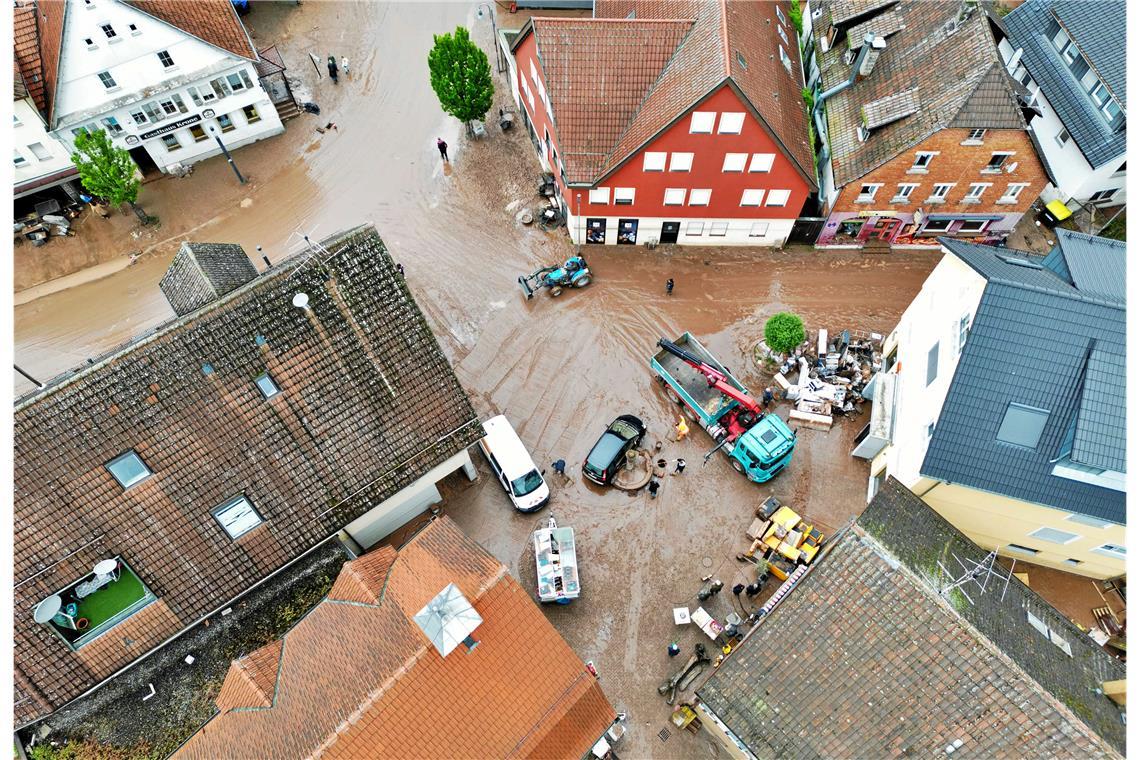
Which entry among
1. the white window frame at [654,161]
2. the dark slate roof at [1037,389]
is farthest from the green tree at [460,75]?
the dark slate roof at [1037,389]

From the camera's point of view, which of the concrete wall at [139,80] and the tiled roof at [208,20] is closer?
the concrete wall at [139,80]

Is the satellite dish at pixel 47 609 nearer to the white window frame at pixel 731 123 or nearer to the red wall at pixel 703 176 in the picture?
the red wall at pixel 703 176

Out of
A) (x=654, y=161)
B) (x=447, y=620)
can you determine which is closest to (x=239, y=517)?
(x=447, y=620)

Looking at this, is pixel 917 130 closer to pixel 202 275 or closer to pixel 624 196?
pixel 624 196

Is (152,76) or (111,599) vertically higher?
(152,76)

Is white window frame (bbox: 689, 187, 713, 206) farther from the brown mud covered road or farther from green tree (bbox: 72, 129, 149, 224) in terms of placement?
green tree (bbox: 72, 129, 149, 224)
